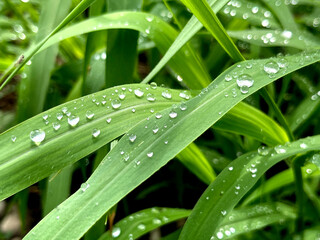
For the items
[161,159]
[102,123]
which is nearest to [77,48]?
[102,123]

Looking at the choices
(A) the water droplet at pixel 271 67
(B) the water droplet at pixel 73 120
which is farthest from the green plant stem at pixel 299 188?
(B) the water droplet at pixel 73 120

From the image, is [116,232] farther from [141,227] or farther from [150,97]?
[150,97]

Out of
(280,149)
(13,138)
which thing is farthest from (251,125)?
(13,138)

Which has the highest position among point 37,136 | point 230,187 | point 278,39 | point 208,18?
point 278,39

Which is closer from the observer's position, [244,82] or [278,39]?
[244,82]

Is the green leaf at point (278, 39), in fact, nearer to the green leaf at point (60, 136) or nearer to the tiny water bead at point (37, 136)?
the green leaf at point (60, 136)

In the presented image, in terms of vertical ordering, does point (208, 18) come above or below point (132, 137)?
above

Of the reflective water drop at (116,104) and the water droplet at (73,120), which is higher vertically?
the reflective water drop at (116,104)

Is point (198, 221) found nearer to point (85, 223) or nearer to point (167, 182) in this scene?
point (85, 223)
